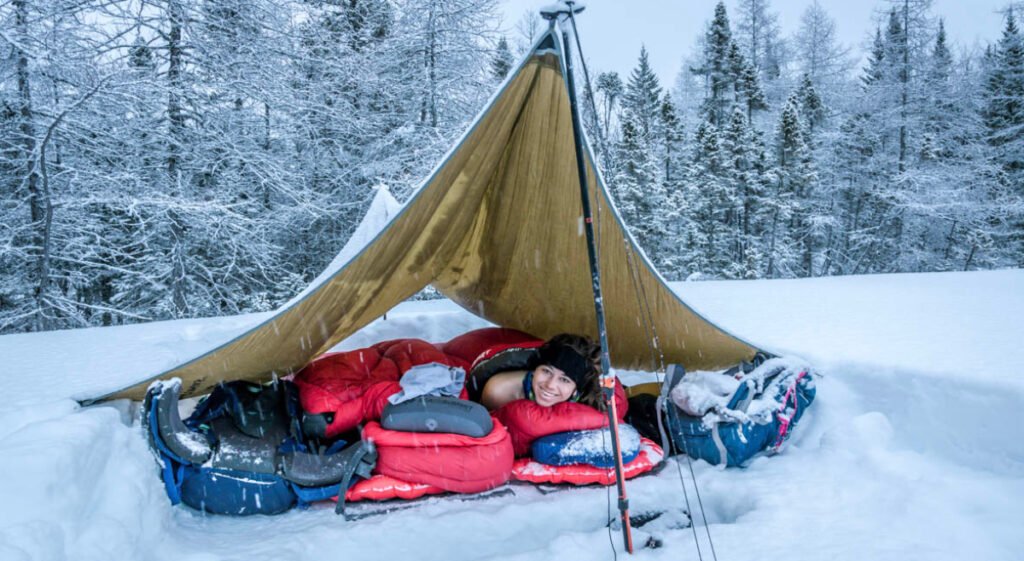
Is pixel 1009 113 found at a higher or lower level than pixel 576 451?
higher

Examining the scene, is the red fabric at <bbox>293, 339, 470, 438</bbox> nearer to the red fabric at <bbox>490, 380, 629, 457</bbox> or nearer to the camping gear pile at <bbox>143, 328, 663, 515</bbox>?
the camping gear pile at <bbox>143, 328, 663, 515</bbox>

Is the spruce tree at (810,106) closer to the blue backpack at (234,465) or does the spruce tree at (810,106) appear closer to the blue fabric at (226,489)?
the blue backpack at (234,465)

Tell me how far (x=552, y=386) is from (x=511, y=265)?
45.1 inches

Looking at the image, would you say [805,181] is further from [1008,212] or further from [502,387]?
[502,387]

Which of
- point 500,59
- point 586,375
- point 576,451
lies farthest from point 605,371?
point 500,59

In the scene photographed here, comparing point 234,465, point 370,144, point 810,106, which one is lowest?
point 234,465

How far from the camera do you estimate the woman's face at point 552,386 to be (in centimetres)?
242

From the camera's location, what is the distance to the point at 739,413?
234cm

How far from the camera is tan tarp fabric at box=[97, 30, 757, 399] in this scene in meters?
2.17

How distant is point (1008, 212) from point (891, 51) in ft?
15.2

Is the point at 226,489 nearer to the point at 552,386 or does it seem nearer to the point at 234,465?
the point at 234,465

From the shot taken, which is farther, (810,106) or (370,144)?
(810,106)

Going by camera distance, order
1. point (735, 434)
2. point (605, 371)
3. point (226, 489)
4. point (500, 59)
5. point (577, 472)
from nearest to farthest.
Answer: point (605, 371) < point (226, 489) < point (577, 472) < point (735, 434) < point (500, 59)

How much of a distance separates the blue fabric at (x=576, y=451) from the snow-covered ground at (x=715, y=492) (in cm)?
12
